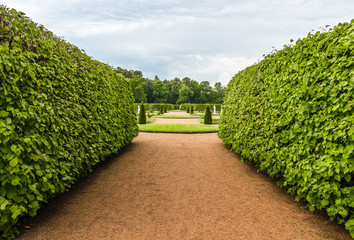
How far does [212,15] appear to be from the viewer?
6.77 m

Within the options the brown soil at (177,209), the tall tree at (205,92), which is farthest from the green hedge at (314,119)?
the tall tree at (205,92)

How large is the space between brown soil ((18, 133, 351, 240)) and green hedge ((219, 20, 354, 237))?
463 millimetres

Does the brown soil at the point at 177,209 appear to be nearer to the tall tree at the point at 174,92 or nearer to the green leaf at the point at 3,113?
the green leaf at the point at 3,113

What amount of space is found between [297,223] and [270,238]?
0.61 metres

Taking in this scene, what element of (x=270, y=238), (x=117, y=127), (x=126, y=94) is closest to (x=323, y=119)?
(x=270, y=238)

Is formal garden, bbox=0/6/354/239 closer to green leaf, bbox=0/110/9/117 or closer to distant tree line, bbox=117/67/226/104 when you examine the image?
green leaf, bbox=0/110/9/117

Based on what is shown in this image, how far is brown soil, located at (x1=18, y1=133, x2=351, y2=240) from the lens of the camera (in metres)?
2.39

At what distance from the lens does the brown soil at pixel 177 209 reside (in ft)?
7.84

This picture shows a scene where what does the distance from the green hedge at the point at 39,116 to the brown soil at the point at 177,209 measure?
0.43 meters

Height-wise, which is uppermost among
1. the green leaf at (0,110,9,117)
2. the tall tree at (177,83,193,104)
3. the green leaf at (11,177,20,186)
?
the tall tree at (177,83,193,104)

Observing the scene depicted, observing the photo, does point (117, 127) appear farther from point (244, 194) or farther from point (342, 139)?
point (342, 139)

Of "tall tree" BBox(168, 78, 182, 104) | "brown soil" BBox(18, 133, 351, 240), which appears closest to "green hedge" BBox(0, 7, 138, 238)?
"brown soil" BBox(18, 133, 351, 240)

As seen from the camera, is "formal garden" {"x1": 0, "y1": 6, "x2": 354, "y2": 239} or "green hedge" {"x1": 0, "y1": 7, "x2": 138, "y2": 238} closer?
"green hedge" {"x1": 0, "y1": 7, "x2": 138, "y2": 238}

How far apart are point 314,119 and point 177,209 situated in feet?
8.00
